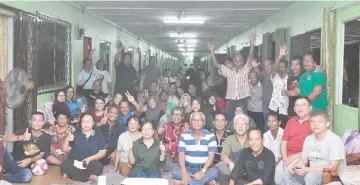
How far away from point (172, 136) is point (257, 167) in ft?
6.23

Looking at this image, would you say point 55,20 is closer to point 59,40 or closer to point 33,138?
point 59,40

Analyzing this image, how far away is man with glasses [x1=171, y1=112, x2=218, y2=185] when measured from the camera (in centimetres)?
487

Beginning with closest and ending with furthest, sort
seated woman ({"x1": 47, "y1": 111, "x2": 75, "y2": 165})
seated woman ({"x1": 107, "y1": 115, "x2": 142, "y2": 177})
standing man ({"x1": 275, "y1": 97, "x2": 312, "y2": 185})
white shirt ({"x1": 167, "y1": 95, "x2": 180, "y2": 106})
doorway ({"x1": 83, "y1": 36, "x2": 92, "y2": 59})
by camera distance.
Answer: standing man ({"x1": 275, "y1": 97, "x2": 312, "y2": 185}) < seated woman ({"x1": 107, "y1": 115, "x2": 142, "y2": 177}) < seated woman ({"x1": 47, "y1": 111, "x2": 75, "y2": 165}) < white shirt ({"x1": 167, "y1": 95, "x2": 180, "y2": 106}) < doorway ({"x1": 83, "y1": 36, "x2": 92, "y2": 59})

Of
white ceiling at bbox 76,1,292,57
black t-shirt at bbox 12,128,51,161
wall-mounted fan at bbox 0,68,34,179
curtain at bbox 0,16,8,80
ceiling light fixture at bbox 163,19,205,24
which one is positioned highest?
ceiling light fixture at bbox 163,19,205,24

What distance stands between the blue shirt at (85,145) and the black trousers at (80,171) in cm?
14

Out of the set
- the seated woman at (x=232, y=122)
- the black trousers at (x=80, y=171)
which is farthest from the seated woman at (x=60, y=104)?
the seated woman at (x=232, y=122)

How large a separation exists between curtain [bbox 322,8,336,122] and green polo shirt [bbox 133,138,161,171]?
2.42m

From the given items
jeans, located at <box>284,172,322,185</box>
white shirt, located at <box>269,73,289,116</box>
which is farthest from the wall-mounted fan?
white shirt, located at <box>269,73,289,116</box>

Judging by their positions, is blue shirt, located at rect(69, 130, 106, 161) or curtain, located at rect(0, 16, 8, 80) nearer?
blue shirt, located at rect(69, 130, 106, 161)

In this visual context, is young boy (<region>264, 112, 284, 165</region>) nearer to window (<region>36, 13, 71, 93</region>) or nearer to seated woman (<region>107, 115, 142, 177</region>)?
seated woman (<region>107, 115, 142, 177</region>)

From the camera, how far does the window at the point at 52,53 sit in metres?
6.93

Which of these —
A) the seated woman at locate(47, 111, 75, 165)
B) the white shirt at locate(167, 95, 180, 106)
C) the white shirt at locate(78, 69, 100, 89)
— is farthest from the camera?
the white shirt at locate(78, 69, 100, 89)

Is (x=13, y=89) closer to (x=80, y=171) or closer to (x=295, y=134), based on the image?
(x=80, y=171)

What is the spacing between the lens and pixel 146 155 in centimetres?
497
